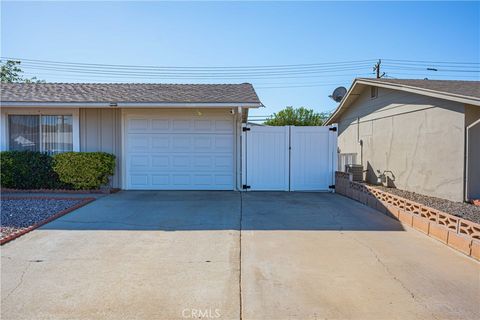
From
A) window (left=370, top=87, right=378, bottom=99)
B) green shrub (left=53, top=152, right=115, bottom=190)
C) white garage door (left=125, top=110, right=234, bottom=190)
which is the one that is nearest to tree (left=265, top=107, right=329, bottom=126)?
window (left=370, top=87, right=378, bottom=99)

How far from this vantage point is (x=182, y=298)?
10.4 feet

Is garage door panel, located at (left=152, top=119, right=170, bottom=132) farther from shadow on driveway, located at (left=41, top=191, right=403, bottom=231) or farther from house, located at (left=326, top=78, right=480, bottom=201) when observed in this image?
house, located at (left=326, top=78, right=480, bottom=201)

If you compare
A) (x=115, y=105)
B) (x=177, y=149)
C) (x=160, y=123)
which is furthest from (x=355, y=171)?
(x=115, y=105)

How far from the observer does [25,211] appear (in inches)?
271

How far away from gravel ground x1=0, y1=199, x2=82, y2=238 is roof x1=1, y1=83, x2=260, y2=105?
3092 millimetres

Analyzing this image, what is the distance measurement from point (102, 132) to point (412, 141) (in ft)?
Answer: 29.9

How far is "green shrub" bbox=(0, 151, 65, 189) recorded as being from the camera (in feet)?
30.7

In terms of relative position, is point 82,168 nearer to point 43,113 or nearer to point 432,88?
point 43,113

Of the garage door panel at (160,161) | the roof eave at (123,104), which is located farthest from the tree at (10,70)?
the garage door panel at (160,161)

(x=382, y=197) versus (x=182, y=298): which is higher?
(x=382, y=197)

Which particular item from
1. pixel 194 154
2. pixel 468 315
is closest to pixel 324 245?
pixel 468 315

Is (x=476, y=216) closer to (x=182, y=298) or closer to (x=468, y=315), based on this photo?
(x=468, y=315)

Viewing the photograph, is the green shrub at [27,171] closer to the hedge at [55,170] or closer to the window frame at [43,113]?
the hedge at [55,170]

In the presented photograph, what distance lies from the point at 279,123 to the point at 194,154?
19.1 meters
